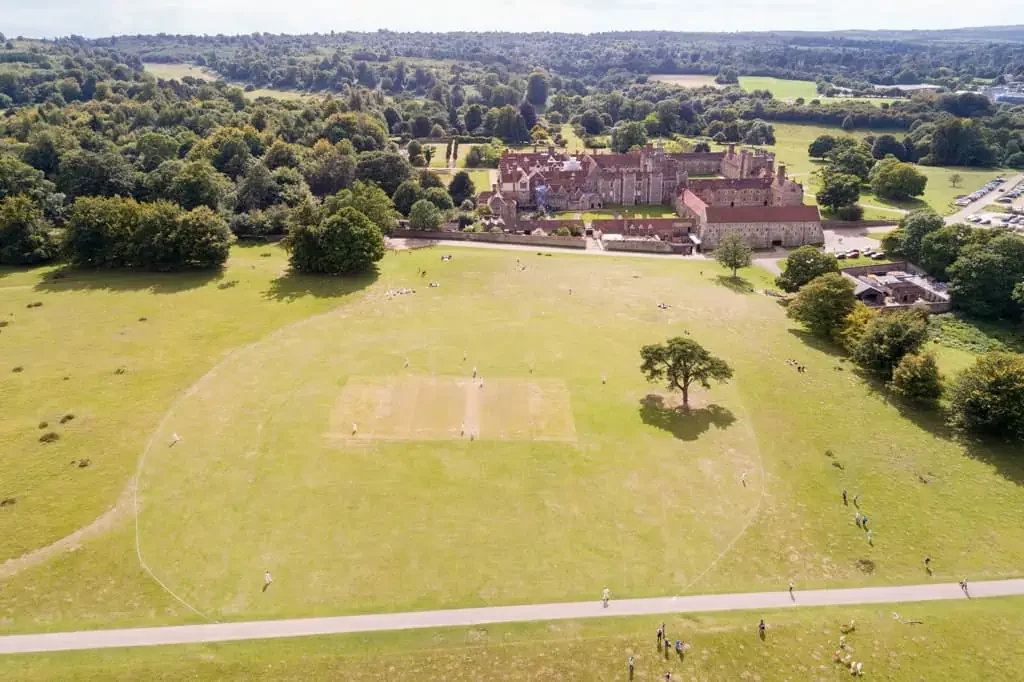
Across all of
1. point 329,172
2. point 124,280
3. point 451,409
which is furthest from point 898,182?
point 124,280

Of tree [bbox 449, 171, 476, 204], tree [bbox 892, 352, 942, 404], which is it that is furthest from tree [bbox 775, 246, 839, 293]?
tree [bbox 449, 171, 476, 204]

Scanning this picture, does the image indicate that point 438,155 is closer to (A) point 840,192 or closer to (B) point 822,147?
(A) point 840,192

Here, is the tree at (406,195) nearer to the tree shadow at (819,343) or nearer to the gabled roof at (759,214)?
the gabled roof at (759,214)

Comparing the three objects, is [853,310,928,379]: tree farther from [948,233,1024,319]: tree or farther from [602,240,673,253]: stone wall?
[602,240,673,253]: stone wall

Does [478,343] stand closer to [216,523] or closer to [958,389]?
[216,523]

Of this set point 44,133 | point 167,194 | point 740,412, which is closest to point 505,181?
point 167,194

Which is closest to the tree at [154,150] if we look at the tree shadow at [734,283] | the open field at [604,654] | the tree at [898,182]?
the tree shadow at [734,283]

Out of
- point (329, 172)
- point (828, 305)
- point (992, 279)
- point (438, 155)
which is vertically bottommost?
point (828, 305)
